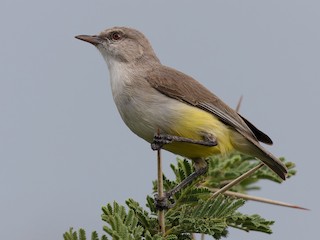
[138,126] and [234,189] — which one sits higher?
[138,126]

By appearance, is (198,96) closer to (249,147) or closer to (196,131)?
(196,131)

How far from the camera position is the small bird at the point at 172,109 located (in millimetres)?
5043

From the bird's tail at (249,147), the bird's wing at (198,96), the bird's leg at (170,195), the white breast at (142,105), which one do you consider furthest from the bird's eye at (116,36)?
the bird's leg at (170,195)

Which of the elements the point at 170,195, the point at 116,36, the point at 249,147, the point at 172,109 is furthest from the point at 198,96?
the point at 170,195

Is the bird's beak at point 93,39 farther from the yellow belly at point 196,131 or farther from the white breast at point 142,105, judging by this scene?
the yellow belly at point 196,131

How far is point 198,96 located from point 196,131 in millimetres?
591

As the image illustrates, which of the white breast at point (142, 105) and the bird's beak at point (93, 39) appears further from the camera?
the bird's beak at point (93, 39)

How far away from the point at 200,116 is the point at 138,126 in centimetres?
74

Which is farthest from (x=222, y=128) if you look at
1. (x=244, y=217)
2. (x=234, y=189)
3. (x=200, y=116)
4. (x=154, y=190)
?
(x=244, y=217)

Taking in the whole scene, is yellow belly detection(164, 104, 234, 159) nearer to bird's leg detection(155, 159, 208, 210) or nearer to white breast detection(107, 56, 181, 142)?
white breast detection(107, 56, 181, 142)

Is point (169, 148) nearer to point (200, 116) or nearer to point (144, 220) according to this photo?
point (200, 116)

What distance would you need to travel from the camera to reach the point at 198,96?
5699 mm

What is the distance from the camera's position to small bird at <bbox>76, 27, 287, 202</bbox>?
5.04 m

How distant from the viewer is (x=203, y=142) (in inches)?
202
